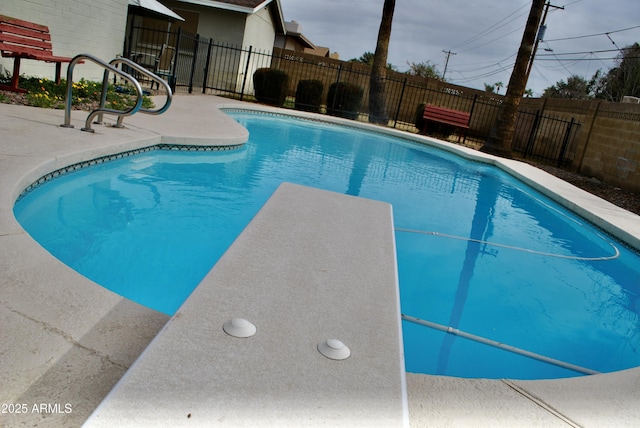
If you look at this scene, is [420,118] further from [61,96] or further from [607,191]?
[61,96]

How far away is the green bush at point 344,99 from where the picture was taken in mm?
15547

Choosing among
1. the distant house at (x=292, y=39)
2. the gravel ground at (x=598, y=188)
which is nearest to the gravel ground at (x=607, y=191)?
the gravel ground at (x=598, y=188)

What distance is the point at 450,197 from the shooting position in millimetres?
7484

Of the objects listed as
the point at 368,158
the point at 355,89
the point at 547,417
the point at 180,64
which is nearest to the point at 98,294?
the point at 547,417

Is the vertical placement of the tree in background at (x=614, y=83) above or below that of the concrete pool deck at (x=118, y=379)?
above

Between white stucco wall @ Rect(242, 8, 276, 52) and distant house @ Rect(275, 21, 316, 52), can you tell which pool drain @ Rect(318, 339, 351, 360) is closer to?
white stucco wall @ Rect(242, 8, 276, 52)

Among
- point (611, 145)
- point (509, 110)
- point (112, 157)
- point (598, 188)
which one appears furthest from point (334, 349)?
point (509, 110)

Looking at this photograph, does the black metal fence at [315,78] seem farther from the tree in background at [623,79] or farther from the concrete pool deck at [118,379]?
the tree in background at [623,79]

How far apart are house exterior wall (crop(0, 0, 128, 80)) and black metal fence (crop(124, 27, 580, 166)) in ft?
2.32

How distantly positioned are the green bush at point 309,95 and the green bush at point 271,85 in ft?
1.79

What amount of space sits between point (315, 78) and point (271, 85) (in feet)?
15.6

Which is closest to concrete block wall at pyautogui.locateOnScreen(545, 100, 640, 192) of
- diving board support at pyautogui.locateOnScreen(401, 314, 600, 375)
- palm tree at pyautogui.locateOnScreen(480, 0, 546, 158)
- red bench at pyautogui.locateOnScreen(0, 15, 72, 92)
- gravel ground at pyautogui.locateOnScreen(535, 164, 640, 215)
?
gravel ground at pyautogui.locateOnScreen(535, 164, 640, 215)

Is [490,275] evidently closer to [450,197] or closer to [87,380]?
[450,197]

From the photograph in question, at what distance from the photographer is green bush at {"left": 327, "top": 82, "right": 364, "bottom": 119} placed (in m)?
15.5
